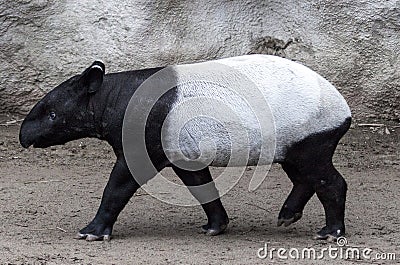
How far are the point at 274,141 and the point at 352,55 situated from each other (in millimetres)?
3707

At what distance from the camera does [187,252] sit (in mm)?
6062

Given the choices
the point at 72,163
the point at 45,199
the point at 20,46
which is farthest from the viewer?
the point at 20,46

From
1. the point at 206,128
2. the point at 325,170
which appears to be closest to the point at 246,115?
the point at 206,128

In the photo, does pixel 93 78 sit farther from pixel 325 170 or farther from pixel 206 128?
pixel 325 170

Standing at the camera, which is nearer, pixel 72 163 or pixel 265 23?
pixel 72 163

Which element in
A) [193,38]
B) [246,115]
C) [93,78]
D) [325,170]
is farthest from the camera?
[193,38]

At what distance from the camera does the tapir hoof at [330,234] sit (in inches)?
252

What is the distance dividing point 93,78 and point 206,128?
0.86 meters

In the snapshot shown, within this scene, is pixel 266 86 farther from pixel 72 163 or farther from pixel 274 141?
pixel 72 163

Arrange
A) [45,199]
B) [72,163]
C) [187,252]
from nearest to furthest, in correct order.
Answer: [187,252], [45,199], [72,163]

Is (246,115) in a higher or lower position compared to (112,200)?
higher

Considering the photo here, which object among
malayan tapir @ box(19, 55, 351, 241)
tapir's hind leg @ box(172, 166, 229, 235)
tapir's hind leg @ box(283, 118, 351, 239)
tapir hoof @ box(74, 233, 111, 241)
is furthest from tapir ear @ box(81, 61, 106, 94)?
tapir's hind leg @ box(283, 118, 351, 239)

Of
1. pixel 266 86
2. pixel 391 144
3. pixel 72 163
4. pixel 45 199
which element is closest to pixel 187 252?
pixel 266 86

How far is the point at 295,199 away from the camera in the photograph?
21.9ft
